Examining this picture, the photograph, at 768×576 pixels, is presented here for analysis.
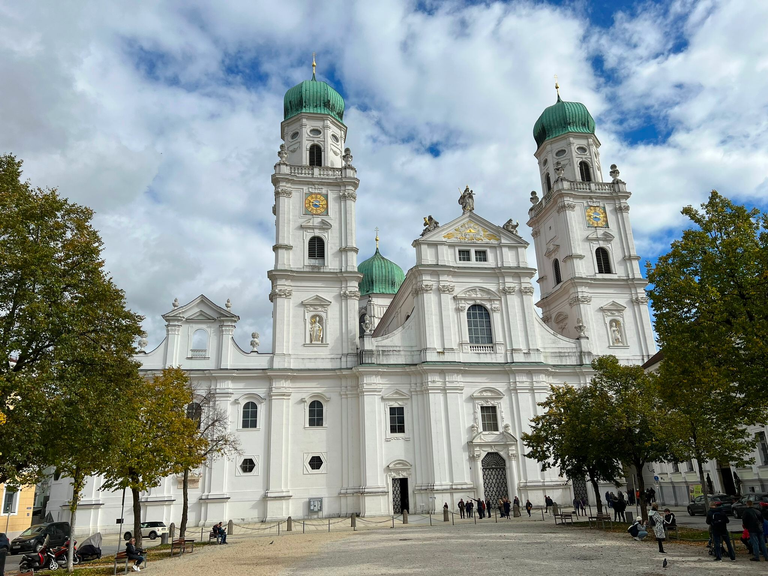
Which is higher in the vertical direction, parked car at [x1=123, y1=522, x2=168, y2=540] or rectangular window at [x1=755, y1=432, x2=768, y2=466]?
rectangular window at [x1=755, y1=432, x2=768, y2=466]

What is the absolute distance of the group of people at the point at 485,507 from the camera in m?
33.2

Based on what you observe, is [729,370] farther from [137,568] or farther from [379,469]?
[379,469]

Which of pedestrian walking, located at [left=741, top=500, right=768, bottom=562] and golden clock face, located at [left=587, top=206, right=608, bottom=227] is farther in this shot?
golden clock face, located at [left=587, top=206, right=608, bottom=227]

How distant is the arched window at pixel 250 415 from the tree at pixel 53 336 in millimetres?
21253

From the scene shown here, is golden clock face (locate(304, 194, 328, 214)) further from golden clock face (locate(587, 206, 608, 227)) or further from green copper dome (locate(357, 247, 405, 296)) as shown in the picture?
golden clock face (locate(587, 206, 608, 227))

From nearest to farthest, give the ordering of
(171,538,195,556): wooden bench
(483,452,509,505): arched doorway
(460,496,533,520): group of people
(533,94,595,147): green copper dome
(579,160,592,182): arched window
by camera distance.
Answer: (171,538,195,556): wooden bench, (460,496,533,520): group of people, (483,452,509,505): arched doorway, (579,160,592,182): arched window, (533,94,595,147): green copper dome

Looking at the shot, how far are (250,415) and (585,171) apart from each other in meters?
32.3

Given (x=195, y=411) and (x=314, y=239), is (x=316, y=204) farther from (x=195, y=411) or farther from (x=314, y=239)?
(x=195, y=411)

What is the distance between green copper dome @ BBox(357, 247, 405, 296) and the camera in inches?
2394

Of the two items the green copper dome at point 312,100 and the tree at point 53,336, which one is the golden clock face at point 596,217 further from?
the tree at point 53,336

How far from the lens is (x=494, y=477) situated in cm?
3747

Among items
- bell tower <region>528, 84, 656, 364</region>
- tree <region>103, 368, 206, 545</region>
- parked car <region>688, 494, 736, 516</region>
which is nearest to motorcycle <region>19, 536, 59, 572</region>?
tree <region>103, 368, 206, 545</region>

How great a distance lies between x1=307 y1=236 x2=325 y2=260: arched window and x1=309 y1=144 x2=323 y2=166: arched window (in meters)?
6.55

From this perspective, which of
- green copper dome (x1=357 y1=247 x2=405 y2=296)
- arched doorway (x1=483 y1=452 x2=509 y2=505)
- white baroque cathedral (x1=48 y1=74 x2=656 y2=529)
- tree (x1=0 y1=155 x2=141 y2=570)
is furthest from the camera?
green copper dome (x1=357 y1=247 x2=405 y2=296)
